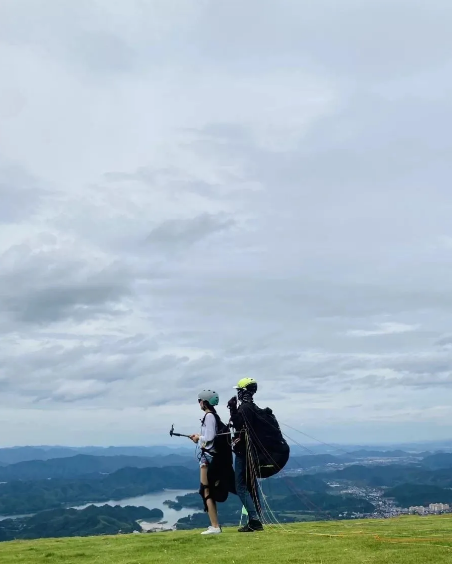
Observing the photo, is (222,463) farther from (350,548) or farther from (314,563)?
(314,563)

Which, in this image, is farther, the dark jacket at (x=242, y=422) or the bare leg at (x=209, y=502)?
the bare leg at (x=209, y=502)

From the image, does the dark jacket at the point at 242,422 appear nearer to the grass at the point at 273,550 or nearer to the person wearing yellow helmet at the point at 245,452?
the person wearing yellow helmet at the point at 245,452

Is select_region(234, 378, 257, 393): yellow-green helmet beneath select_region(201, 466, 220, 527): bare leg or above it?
above

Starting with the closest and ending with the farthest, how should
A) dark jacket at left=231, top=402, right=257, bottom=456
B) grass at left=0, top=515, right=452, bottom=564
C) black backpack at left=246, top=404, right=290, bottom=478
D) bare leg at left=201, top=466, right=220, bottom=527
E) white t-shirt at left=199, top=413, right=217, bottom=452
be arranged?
grass at left=0, top=515, right=452, bottom=564 → black backpack at left=246, top=404, right=290, bottom=478 → dark jacket at left=231, top=402, right=257, bottom=456 → white t-shirt at left=199, top=413, right=217, bottom=452 → bare leg at left=201, top=466, right=220, bottom=527

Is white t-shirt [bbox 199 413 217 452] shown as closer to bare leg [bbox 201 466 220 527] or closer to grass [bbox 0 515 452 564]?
bare leg [bbox 201 466 220 527]

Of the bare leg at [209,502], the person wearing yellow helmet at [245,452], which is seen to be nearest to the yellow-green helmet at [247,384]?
the person wearing yellow helmet at [245,452]

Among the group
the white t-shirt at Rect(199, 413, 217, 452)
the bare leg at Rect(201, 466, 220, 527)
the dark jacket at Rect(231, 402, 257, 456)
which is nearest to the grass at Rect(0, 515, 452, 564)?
the bare leg at Rect(201, 466, 220, 527)

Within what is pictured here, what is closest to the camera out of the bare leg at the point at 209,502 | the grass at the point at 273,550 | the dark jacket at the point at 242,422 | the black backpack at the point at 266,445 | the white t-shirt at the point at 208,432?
the grass at the point at 273,550
